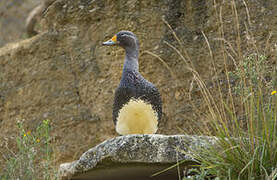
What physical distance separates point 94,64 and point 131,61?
67.8 inches

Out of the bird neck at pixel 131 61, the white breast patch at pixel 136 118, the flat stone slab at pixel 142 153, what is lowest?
the flat stone slab at pixel 142 153

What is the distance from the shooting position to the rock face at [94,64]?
187 inches

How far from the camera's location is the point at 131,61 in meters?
3.58

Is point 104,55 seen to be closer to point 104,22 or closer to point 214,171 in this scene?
point 104,22

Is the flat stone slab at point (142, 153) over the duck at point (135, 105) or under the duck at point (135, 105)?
under

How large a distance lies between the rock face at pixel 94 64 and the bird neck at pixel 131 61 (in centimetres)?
120

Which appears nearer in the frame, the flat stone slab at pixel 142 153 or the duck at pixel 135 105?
the flat stone slab at pixel 142 153

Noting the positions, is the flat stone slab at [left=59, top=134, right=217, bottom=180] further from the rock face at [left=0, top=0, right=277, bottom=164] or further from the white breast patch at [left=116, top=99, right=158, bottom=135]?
the rock face at [left=0, top=0, right=277, bottom=164]

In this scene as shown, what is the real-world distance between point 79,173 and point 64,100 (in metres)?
2.34

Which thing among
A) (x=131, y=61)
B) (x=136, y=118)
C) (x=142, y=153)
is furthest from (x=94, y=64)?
(x=142, y=153)

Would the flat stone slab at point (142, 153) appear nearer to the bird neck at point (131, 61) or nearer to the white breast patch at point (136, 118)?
the white breast patch at point (136, 118)

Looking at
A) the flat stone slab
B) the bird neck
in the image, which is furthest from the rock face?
the flat stone slab

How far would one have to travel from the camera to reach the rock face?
4738mm

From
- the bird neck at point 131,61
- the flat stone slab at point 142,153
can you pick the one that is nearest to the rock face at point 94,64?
the bird neck at point 131,61
